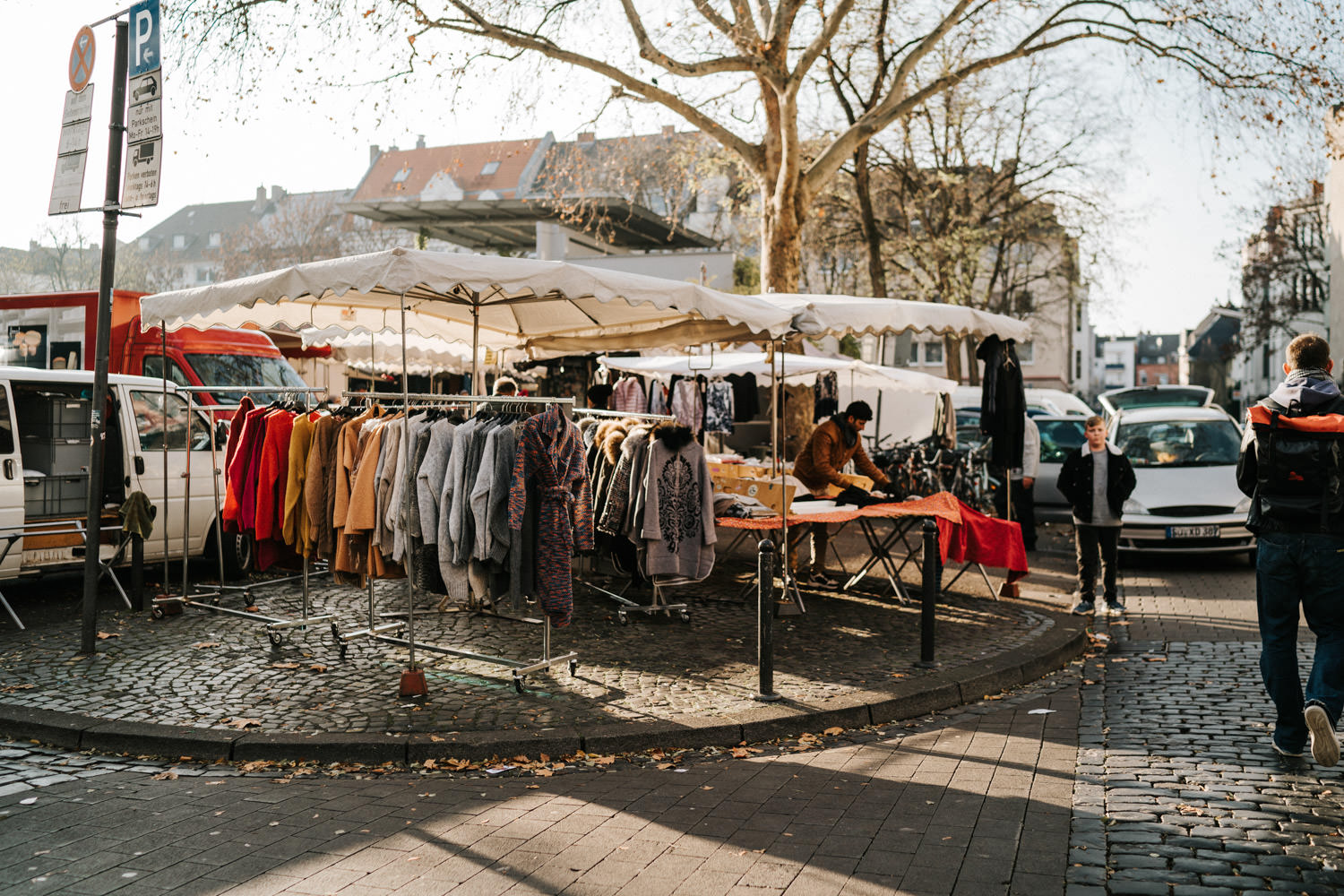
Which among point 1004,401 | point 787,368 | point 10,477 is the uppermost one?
point 787,368

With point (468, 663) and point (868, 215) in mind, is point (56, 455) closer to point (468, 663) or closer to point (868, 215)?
point (468, 663)

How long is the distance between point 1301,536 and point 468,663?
526 cm

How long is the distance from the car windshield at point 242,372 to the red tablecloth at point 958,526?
23.4ft

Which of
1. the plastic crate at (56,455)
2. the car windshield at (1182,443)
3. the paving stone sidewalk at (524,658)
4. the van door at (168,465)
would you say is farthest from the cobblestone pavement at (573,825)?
the car windshield at (1182,443)

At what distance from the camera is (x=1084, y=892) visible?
4.02m

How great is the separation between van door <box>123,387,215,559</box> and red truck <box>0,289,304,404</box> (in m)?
2.14

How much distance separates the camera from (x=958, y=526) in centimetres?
971

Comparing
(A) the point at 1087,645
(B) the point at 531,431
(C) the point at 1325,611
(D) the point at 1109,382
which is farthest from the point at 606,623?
(D) the point at 1109,382

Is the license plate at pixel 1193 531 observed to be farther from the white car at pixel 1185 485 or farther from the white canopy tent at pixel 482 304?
the white canopy tent at pixel 482 304

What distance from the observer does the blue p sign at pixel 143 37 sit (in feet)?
25.5

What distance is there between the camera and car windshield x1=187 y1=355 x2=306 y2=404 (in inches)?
559

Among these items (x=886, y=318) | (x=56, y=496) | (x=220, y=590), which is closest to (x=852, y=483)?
(x=886, y=318)

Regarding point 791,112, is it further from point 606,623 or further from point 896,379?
point 606,623

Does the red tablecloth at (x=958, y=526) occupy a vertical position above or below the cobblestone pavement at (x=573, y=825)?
above
